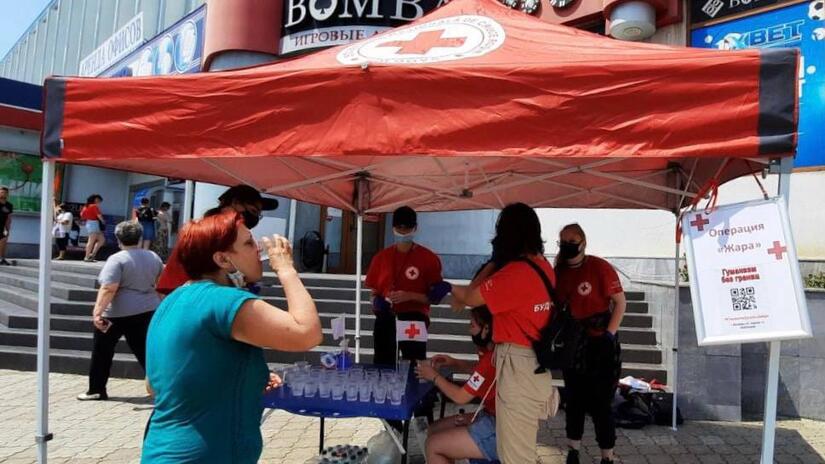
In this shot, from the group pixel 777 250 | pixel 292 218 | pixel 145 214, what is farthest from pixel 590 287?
pixel 145 214

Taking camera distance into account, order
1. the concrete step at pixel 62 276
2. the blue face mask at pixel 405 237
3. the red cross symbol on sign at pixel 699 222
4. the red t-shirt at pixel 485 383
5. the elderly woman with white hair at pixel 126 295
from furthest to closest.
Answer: the concrete step at pixel 62 276, the elderly woman with white hair at pixel 126 295, the blue face mask at pixel 405 237, the red t-shirt at pixel 485 383, the red cross symbol on sign at pixel 699 222

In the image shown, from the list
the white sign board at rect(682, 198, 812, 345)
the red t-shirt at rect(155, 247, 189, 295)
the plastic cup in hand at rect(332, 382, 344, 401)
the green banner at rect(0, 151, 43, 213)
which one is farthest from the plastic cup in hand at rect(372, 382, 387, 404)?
the green banner at rect(0, 151, 43, 213)

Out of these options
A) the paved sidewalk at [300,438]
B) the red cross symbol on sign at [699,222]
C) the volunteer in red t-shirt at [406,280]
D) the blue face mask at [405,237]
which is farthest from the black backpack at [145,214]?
the red cross symbol on sign at [699,222]

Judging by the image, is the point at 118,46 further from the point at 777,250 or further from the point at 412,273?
the point at 777,250

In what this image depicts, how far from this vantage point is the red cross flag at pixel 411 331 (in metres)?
4.00

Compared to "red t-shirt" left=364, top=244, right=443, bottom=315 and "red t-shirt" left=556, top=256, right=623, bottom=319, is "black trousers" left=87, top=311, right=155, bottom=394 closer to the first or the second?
"red t-shirt" left=364, top=244, right=443, bottom=315

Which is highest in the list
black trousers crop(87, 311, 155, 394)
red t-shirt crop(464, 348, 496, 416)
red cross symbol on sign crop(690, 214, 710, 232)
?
red cross symbol on sign crop(690, 214, 710, 232)

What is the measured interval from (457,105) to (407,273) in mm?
1917

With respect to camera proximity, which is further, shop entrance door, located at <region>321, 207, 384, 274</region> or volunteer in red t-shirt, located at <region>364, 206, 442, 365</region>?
shop entrance door, located at <region>321, 207, 384, 274</region>

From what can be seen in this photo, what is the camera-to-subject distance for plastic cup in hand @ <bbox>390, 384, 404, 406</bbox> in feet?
9.27

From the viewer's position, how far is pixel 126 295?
5.24 m

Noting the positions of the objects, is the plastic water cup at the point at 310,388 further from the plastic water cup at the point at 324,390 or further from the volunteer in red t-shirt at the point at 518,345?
the volunteer in red t-shirt at the point at 518,345

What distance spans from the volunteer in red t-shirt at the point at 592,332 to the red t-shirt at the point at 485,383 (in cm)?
110

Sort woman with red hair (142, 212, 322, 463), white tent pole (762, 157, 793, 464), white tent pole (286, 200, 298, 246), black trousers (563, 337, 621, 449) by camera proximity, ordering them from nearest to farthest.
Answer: woman with red hair (142, 212, 322, 463), white tent pole (762, 157, 793, 464), black trousers (563, 337, 621, 449), white tent pole (286, 200, 298, 246)
